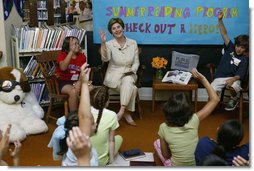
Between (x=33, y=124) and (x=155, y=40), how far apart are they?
4.43ft

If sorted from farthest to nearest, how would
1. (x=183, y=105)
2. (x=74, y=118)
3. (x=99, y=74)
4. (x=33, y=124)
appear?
(x=99, y=74)
(x=33, y=124)
(x=183, y=105)
(x=74, y=118)

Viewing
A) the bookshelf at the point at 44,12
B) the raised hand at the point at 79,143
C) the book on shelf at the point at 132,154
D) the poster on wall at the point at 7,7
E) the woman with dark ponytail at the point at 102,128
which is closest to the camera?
the raised hand at the point at 79,143

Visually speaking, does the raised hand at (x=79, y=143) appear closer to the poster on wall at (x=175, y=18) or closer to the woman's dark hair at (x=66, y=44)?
the woman's dark hair at (x=66, y=44)

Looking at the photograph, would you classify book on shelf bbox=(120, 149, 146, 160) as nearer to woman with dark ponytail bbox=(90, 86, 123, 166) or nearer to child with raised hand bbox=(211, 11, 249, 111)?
woman with dark ponytail bbox=(90, 86, 123, 166)

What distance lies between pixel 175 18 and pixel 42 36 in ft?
3.84

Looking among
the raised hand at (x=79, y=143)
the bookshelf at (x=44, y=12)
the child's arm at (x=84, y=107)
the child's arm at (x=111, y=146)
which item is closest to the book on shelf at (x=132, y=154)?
the child's arm at (x=111, y=146)

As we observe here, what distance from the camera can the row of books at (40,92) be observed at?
137 inches

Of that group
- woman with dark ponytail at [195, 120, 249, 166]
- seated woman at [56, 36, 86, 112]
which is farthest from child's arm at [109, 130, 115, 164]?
seated woman at [56, 36, 86, 112]

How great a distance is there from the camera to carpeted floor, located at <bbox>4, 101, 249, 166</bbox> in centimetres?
266

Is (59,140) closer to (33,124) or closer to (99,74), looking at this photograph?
(33,124)

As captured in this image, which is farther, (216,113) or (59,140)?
(216,113)

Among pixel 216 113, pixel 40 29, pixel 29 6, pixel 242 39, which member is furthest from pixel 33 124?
pixel 242 39

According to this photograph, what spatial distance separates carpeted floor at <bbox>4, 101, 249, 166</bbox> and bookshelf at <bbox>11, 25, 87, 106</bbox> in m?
0.40

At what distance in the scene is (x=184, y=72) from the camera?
359 centimetres
